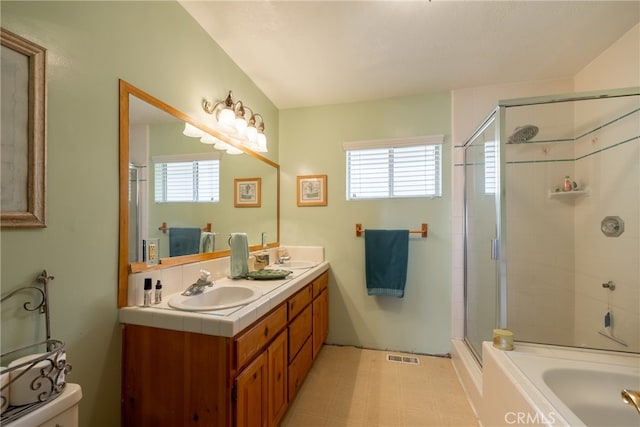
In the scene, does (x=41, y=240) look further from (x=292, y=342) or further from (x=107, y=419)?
(x=292, y=342)

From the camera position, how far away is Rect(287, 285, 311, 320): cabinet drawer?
1.59 meters

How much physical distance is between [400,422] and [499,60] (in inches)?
99.6

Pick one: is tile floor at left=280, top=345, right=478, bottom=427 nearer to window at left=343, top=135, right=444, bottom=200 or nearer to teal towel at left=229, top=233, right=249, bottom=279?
teal towel at left=229, top=233, right=249, bottom=279

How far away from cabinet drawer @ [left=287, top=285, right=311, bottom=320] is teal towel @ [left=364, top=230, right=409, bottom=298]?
69 centimetres

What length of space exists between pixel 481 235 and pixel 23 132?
2.43 m

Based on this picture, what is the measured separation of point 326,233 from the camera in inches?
100

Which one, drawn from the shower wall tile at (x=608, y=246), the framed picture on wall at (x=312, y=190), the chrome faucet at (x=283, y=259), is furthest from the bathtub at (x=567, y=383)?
the framed picture on wall at (x=312, y=190)

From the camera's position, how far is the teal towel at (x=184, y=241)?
1396mm

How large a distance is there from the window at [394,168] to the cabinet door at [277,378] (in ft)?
4.86

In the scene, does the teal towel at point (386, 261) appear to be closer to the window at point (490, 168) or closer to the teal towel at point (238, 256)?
the window at point (490, 168)

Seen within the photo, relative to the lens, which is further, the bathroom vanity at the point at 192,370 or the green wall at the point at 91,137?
the bathroom vanity at the point at 192,370

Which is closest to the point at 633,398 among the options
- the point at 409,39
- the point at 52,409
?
the point at 52,409

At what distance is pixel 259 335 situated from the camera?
1211 mm

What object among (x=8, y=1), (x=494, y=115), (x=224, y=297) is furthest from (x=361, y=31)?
(x=224, y=297)
